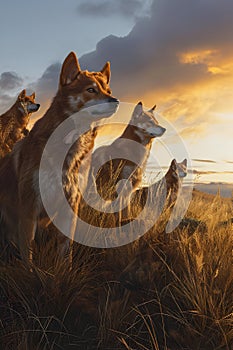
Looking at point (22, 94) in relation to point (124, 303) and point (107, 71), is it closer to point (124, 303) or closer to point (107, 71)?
point (107, 71)

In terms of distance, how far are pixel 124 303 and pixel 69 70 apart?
2.49 meters

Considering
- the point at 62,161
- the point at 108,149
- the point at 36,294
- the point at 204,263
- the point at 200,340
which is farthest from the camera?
the point at 108,149

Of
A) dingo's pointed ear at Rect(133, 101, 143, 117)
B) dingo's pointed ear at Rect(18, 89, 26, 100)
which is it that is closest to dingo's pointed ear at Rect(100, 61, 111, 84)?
dingo's pointed ear at Rect(133, 101, 143, 117)

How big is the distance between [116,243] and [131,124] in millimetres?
5708

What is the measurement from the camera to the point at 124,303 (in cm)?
348

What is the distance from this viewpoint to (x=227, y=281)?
3592 mm

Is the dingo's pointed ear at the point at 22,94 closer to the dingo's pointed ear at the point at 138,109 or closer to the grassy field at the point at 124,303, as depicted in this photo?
the dingo's pointed ear at the point at 138,109

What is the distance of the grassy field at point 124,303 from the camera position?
3.20 m

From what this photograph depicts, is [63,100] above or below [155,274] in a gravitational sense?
above

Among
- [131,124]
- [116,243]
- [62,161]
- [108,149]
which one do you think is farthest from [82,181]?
[131,124]

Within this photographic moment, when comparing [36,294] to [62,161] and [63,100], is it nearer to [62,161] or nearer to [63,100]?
[62,161]

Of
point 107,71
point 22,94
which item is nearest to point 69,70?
point 107,71

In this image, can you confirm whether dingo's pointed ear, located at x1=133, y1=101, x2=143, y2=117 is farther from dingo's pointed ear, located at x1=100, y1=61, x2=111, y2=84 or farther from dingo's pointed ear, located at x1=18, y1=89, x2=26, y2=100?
dingo's pointed ear, located at x1=100, y1=61, x2=111, y2=84

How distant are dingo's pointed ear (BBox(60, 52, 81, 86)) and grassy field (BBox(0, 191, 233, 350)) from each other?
1830 millimetres
